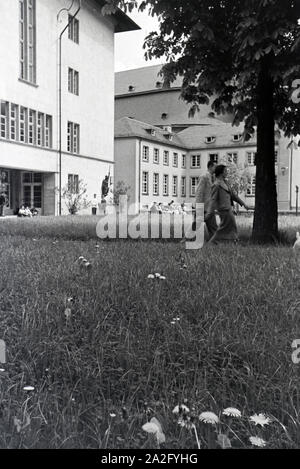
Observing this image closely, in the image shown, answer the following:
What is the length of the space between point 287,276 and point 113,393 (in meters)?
2.99

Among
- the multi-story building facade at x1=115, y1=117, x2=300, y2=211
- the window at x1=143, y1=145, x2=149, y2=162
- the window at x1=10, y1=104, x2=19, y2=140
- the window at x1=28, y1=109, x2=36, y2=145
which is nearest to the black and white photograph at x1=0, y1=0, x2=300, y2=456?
the window at x1=10, y1=104, x2=19, y2=140

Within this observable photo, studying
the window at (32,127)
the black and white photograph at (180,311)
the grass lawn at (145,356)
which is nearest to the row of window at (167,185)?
the window at (32,127)

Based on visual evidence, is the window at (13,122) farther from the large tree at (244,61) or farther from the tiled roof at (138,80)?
the tiled roof at (138,80)

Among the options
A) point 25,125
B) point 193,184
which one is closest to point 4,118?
point 25,125

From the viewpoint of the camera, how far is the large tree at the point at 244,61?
8.57 meters

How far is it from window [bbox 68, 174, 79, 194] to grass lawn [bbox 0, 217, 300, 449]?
33696mm

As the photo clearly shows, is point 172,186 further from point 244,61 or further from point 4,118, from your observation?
point 244,61

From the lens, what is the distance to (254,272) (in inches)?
223

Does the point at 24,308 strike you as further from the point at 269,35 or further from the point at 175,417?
the point at 269,35

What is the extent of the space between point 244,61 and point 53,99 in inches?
1215

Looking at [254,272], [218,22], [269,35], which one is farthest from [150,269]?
[218,22]

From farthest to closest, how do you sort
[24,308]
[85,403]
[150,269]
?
[150,269]
[24,308]
[85,403]

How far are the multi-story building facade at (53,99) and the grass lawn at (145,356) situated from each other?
2936cm

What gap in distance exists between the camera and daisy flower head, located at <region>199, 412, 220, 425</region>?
239 cm
